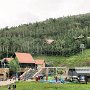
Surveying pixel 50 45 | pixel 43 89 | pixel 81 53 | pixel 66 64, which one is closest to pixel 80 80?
pixel 43 89

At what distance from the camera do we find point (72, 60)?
121 metres

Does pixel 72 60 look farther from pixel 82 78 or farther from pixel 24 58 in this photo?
pixel 82 78

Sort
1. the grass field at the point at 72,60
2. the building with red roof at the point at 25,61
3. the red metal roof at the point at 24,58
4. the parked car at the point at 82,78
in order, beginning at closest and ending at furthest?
the parked car at the point at 82,78, the grass field at the point at 72,60, the building with red roof at the point at 25,61, the red metal roof at the point at 24,58

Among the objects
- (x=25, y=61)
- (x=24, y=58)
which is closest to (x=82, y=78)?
(x=25, y=61)

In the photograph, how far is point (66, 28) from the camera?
633ft

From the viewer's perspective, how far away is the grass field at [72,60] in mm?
112606

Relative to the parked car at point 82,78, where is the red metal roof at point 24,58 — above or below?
above

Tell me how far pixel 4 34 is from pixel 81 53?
6204cm

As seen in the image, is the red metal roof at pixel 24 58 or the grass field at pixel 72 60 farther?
the red metal roof at pixel 24 58

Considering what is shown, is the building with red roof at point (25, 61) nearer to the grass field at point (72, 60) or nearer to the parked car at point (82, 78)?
the grass field at point (72, 60)

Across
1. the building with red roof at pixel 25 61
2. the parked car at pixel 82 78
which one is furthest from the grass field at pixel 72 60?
the parked car at pixel 82 78

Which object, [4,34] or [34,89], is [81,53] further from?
[34,89]

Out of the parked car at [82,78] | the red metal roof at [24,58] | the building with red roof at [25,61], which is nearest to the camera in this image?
the parked car at [82,78]

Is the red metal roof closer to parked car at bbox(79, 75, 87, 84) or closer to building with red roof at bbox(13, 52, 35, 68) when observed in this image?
building with red roof at bbox(13, 52, 35, 68)
